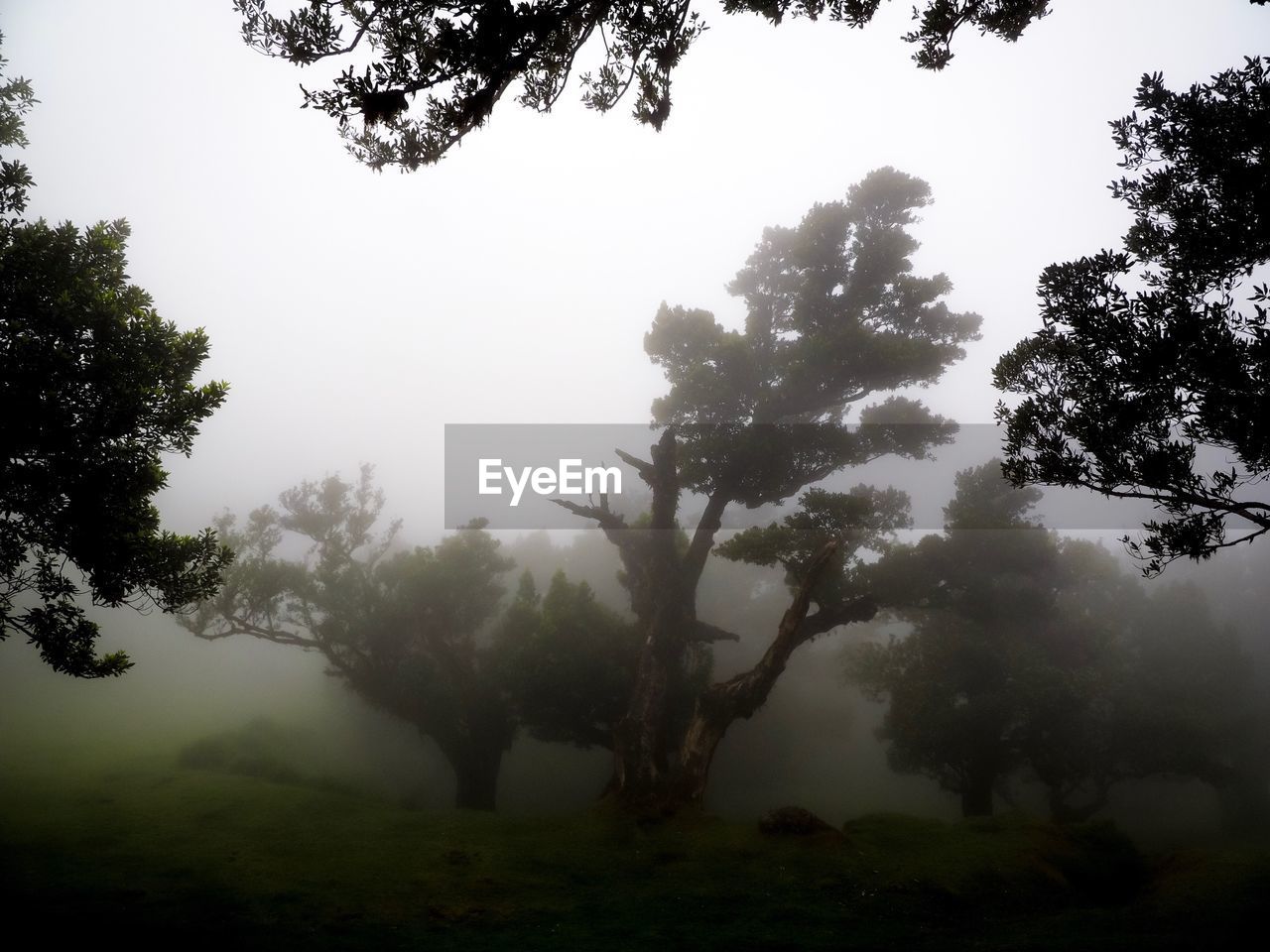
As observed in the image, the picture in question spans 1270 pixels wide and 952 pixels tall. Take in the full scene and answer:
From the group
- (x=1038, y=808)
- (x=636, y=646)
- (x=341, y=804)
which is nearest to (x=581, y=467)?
(x=636, y=646)

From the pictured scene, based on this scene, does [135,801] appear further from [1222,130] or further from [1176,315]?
[1222,130]

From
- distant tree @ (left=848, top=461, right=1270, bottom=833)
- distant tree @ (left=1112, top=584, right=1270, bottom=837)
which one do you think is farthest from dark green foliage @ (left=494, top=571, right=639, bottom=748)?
distant tree @ (left=1112, top=584, right=1270, bottom=837)

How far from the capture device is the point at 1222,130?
830 cm

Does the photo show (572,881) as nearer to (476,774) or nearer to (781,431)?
(476,774)

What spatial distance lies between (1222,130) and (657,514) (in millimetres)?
16069

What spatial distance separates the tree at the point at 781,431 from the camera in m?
19.0

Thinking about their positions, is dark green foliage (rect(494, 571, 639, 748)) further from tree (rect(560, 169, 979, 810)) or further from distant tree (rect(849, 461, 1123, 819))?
distant tree (rect(849, 461, 1123, 819))

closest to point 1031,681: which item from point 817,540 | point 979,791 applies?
point 979,791

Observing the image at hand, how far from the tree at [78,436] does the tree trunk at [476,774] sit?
617 inches

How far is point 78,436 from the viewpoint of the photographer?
9930 mm

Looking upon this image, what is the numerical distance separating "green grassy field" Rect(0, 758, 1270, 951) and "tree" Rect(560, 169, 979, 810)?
3694 mm

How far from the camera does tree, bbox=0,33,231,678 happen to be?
9.70 metres

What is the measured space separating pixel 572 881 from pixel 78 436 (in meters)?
12.6

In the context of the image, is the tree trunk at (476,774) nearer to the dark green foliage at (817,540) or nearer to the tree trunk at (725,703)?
the tree trunk at (725,703)
